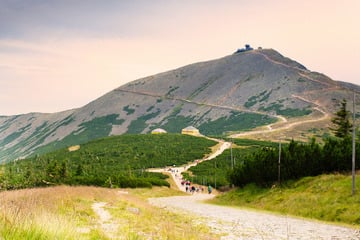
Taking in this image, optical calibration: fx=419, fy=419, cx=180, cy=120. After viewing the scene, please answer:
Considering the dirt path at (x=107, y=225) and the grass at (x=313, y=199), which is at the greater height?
the dirt path at (x=107, y=225)

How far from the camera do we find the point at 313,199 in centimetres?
2566

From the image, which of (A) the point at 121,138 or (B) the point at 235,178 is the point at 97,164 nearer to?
(A) the point at 121,138

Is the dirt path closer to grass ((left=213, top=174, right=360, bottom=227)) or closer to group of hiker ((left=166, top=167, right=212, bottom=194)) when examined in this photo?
grass ((left=213, top=174, right=360, bottom=227))

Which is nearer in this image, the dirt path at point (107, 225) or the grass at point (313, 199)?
the dirt path at point (107, 225)

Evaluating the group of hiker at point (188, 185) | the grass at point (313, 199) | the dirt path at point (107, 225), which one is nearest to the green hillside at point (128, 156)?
the group of hiker at point (188, 185)

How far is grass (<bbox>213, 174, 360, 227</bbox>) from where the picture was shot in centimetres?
2211

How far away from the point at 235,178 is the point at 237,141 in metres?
96.2

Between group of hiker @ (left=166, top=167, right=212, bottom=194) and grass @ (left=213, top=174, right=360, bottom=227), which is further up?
grass @ (left=213, top=174, right=360, bottom=227)

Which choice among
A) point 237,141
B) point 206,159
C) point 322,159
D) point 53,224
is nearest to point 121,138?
point 237,141

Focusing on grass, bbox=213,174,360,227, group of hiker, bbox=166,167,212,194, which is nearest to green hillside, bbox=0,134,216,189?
group of hiker, bbox=166,167,212,194

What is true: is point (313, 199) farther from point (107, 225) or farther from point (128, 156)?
point (128, 156)

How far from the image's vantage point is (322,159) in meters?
34.1

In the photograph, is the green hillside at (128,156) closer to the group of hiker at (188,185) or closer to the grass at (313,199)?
the group of hiker at (188,185)

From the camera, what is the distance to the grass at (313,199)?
72.5 feet
